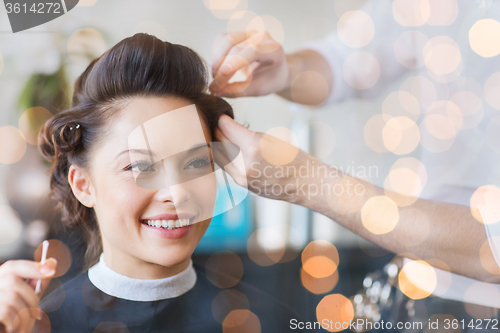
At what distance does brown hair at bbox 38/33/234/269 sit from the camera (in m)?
0.56

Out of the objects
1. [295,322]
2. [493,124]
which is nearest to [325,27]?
[493,124]

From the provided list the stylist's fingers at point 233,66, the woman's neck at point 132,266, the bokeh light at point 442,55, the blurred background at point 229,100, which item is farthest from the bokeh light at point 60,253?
the bokeh light at point 442,55

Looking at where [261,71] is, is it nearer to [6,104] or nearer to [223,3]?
[223,3]

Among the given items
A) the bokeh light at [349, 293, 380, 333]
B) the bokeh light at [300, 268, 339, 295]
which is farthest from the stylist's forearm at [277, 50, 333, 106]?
the bokeh light at [300, 268, 339, 295]

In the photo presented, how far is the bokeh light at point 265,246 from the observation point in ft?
3.52

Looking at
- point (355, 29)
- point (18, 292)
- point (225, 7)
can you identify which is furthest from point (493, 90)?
point (18, 292)

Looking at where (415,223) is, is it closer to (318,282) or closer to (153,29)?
(153,29)

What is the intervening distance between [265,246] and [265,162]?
0.67 metres

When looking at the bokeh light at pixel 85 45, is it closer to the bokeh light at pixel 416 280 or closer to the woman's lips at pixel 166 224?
the woman's lips at pixel 166 224

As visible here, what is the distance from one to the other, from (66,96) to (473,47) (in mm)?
861

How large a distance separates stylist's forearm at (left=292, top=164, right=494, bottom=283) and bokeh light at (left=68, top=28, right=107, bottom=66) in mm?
492

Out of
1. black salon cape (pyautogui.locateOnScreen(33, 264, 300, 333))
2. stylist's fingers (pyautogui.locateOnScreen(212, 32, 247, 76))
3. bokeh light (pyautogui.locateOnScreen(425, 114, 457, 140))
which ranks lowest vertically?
black salon cape (pyautogui.locateOnScreen(33, 264, 300, 333))

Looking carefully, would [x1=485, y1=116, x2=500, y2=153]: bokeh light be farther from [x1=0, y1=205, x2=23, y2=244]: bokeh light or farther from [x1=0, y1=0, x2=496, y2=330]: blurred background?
[x1=0, y1=205, x2=23, y2=244]: bokeh light

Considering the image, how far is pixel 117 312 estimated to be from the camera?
0.63m
